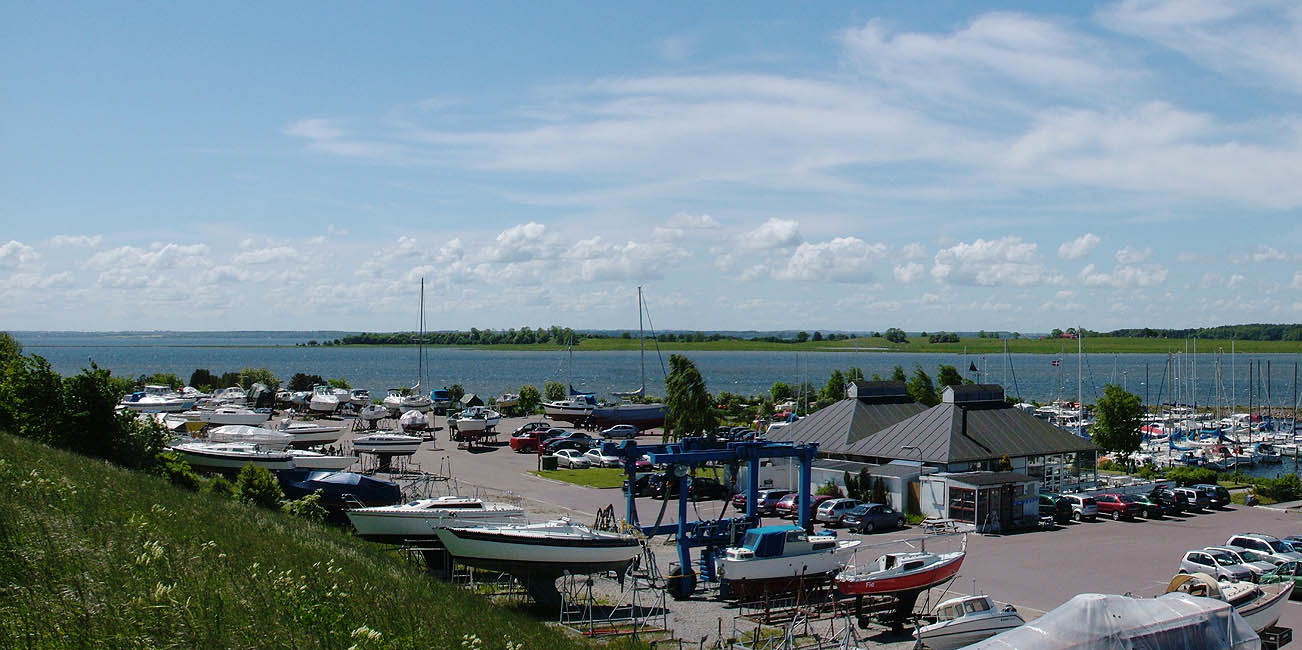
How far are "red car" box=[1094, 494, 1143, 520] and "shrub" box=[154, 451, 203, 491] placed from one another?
2989cm

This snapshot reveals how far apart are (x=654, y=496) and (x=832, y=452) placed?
24.5 ft

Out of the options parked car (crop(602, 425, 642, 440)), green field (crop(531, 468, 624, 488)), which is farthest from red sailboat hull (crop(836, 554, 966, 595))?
parked car (crop(602, 425, 642, 440))

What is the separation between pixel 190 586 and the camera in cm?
1138

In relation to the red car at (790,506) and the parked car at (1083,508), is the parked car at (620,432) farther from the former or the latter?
the parked car at (1083,508)

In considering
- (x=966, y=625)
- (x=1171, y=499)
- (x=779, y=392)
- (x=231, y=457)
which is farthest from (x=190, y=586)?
(x=779, y=392)

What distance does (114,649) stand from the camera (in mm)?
9055

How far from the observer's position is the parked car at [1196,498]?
37000mm

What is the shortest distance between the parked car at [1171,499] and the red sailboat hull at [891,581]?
19452 millimetres

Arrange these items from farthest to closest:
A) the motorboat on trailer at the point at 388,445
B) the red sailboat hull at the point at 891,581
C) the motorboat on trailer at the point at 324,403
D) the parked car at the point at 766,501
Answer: the motorboat on trailer at the point at 324,403 → the motorboat on trailer at the point at 388,445 → the parked car at the point at 766,501 → the red sailboat hull at the point at 891,581

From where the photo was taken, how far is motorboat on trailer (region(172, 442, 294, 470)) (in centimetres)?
3531

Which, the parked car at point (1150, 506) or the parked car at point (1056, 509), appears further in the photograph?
the parked car at point (1150, 506)

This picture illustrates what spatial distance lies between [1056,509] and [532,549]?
68.4 ft

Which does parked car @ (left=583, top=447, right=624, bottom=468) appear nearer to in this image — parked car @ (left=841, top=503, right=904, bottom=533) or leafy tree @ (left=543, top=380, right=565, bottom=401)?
parked car @ (left=841, top=503, right=904, bottom=533)

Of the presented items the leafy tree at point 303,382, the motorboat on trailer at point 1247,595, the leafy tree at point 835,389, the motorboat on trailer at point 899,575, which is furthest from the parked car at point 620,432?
the motorboat on trailer at point 1247,595
